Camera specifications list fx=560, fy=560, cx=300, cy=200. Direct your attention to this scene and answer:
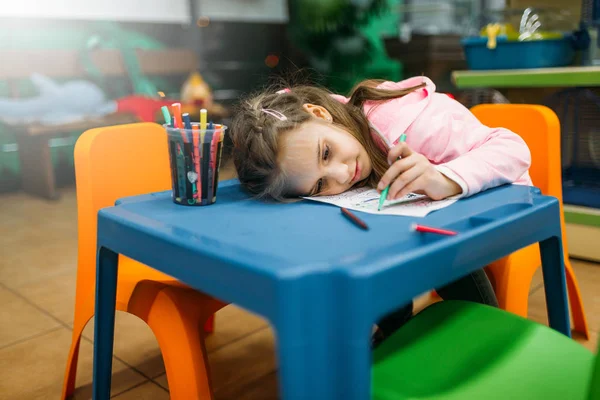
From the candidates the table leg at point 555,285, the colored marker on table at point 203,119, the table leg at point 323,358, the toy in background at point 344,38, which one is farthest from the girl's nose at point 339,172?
the toy in background at point 344,38

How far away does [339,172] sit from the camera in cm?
107

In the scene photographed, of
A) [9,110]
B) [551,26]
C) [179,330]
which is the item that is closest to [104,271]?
[179,330]

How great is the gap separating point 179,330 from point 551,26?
2312 mm

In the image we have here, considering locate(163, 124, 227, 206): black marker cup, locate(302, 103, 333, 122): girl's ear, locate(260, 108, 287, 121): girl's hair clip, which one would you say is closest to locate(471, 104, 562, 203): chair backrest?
locate(302, 103, 333, 122): girl's ear

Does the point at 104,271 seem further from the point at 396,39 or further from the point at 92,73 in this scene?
the point at 396,39

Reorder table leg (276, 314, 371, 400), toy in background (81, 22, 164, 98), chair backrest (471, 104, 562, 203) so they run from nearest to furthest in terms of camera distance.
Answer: table leg (276, 314, 371, 400)
chair backrest (471, 104, 562, 203)
toy in background (81, 22, 164, 98)

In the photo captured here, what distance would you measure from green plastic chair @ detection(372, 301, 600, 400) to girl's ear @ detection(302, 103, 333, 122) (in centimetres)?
47

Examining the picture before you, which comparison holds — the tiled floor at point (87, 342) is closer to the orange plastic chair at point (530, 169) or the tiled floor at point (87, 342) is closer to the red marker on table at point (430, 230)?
the orange plastic chair at point (530, 169)

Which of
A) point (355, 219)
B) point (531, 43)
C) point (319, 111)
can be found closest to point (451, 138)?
point (319, 111)

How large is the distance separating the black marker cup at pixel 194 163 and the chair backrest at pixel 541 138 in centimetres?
77

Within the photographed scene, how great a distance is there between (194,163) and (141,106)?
3.20 meters

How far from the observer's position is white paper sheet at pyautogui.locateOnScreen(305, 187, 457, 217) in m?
0.88

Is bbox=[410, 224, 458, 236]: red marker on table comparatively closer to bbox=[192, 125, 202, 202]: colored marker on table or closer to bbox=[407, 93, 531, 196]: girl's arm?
bbox=[407, 93, 531, 196]: girl's arm

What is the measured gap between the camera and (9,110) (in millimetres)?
3541
